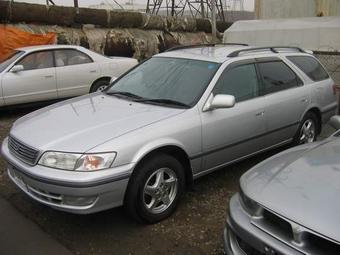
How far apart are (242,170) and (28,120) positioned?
101 inches

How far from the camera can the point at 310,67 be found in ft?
20.7

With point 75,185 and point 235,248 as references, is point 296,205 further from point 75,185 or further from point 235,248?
point 75,185

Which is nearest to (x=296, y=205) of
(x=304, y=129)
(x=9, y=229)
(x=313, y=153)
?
(x=313, y=153)

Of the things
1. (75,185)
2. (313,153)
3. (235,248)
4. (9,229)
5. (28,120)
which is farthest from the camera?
(28,120)

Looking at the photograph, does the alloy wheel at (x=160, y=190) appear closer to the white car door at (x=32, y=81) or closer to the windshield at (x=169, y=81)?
the windshield at (x=169, y=81)

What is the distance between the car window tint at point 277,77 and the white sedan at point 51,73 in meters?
4.78

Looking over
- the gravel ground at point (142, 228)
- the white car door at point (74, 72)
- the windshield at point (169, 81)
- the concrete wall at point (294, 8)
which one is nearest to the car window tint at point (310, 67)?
the windshield at point (169, 81)

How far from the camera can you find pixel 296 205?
261 centimetres

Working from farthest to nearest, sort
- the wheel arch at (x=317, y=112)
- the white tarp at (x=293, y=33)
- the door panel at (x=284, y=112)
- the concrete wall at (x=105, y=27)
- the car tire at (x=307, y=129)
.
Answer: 1. the concrete wall at (x=105, y=27)
2. the white tarp at (x=293, y=33)
3. the wheel arch at (x=317, y=112)
4. the car tire at (x=307, y=129)
5. the door panel at (x=284, y=112)

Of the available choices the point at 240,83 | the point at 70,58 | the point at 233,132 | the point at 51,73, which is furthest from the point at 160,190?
the point at 70,58

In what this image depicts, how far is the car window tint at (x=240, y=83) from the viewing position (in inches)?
190

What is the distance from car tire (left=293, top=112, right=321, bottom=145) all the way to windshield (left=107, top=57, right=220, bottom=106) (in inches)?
67.6

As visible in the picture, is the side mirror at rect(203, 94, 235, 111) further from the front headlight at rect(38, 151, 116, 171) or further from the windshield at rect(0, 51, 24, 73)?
the windshield at rect(0, 51, 24, 73)

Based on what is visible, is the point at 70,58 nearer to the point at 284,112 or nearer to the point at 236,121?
the point at 284,112
